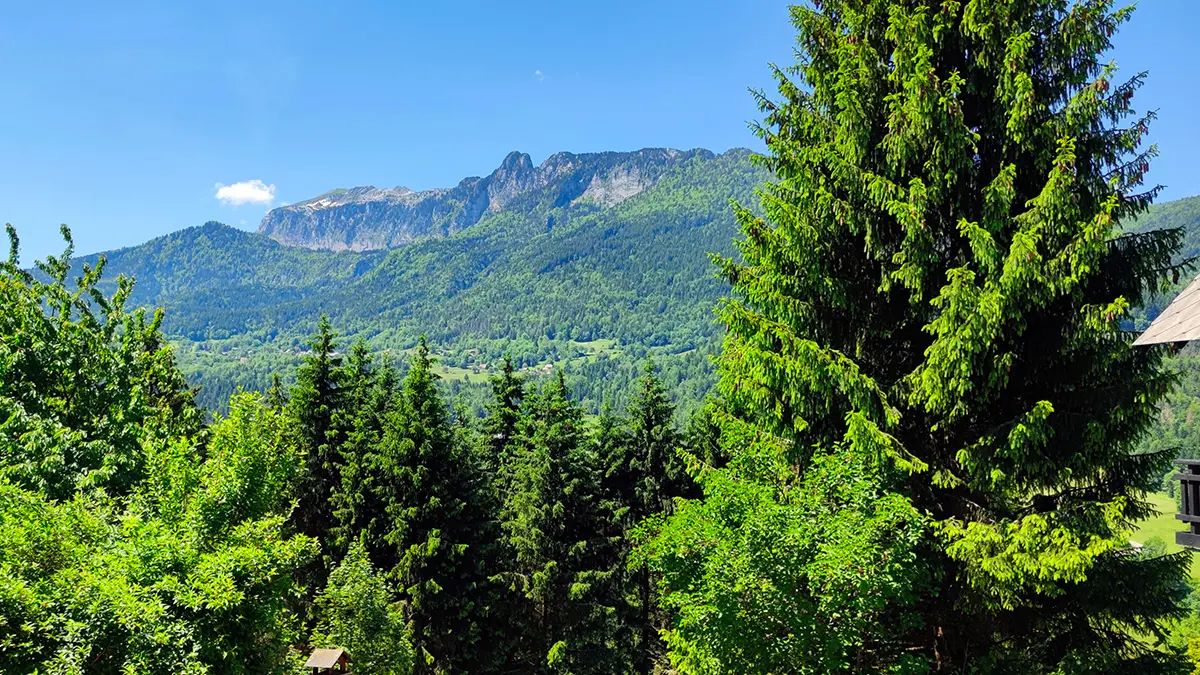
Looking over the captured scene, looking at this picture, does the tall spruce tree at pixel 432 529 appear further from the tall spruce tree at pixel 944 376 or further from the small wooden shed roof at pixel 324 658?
the tall spruce tree at pixel 944 376

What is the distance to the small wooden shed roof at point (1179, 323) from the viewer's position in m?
7.86

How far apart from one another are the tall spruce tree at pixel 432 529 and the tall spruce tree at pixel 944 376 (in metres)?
14.2

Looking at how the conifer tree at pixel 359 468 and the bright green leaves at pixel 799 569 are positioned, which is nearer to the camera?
the bright green leaves at pixel 799 569

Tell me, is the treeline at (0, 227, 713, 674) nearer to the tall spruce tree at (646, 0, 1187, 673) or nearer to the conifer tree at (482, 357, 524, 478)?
the conifer tree at (482, 357, 524, 478)

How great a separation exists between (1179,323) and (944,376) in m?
2.79

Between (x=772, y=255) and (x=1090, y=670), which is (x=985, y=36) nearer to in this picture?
(x=772, y=255)

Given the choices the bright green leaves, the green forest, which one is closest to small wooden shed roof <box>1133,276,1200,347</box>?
the green forest

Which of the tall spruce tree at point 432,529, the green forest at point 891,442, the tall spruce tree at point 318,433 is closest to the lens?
the green forest at point 891,442

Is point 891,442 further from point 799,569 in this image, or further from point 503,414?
point 503,414

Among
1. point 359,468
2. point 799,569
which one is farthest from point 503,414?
point 799,569

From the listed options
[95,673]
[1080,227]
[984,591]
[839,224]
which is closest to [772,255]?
[839,224]

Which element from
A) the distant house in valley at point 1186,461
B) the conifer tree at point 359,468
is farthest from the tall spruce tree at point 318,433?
the distant house in valley at point 1186,461

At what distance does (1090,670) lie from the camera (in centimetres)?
826

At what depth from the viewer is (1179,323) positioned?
8.43m
